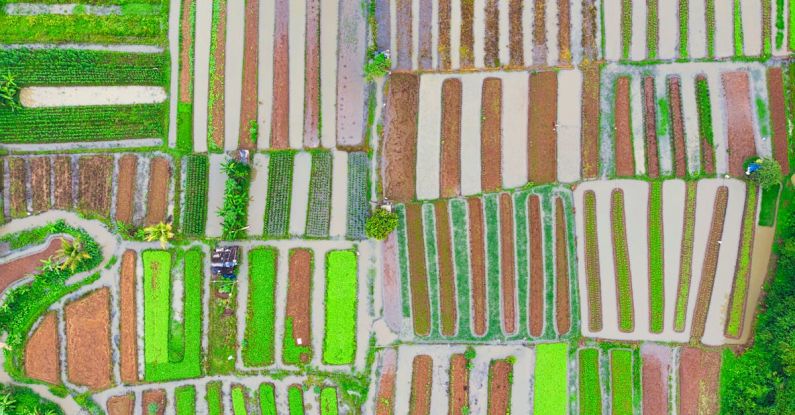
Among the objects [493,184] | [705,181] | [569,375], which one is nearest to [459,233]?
[493,184]

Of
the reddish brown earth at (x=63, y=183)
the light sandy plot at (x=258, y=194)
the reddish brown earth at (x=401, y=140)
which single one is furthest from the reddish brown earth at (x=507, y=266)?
the reddish brown earth at (x=63, y=183)

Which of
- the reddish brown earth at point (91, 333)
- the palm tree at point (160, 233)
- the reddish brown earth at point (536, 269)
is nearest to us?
the palm tree at point (160, 233)

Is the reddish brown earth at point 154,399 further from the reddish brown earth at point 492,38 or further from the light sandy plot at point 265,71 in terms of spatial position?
the reddish brown earth at point 492,38

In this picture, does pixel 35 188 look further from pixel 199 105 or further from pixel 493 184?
pixel 493 184

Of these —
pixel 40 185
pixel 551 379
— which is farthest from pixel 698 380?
pixel 40 185

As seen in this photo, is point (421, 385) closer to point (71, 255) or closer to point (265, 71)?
point (265, 71)

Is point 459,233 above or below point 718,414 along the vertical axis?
above

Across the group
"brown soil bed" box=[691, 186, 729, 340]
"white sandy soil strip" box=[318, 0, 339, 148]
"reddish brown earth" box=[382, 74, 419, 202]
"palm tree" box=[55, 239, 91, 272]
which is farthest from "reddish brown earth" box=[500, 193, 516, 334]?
"palm tree" box=[55, 239, 91, 272]
